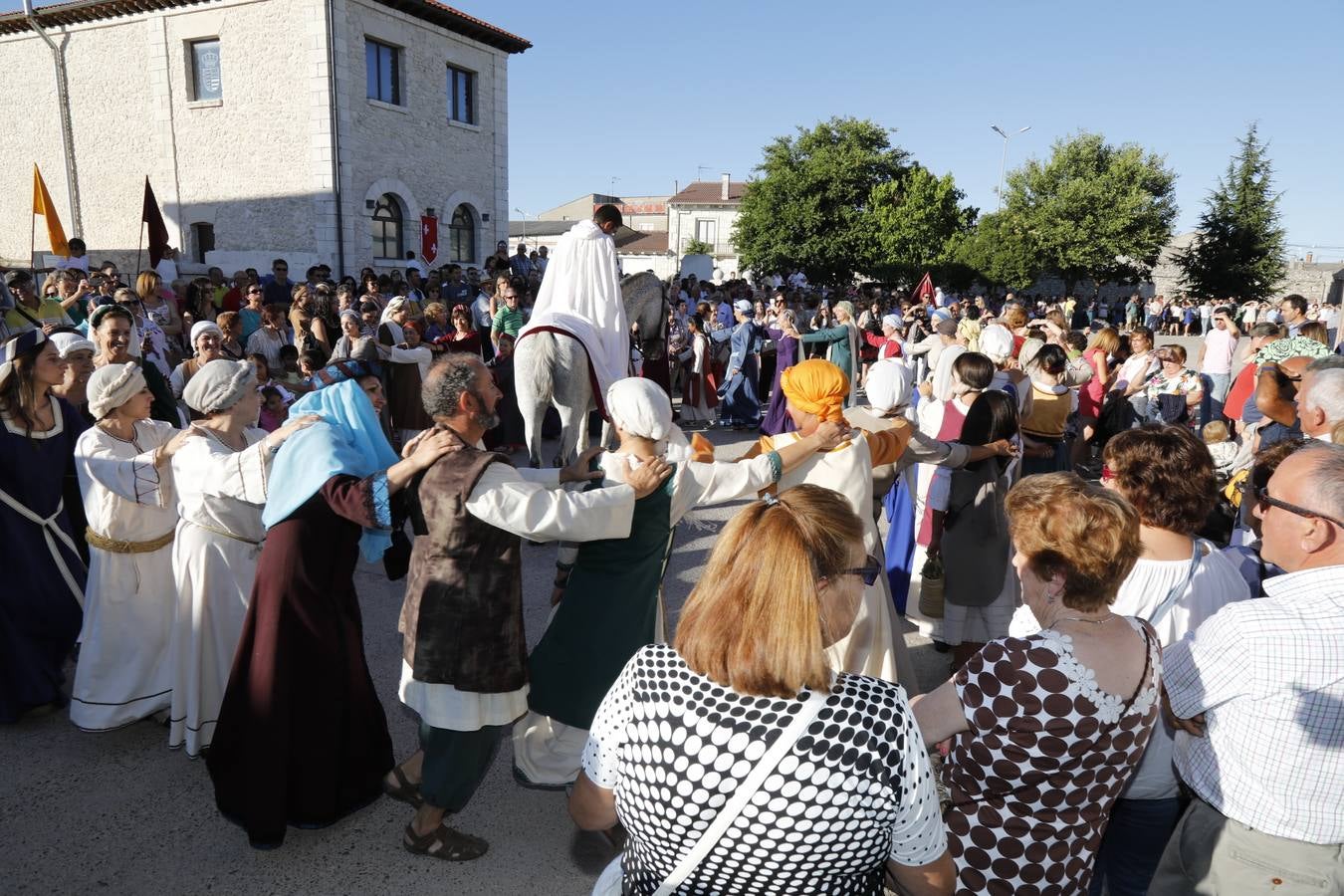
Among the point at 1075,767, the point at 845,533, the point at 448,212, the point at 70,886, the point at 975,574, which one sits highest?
the point at 448,212

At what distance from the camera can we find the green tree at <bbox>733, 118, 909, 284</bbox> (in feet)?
121

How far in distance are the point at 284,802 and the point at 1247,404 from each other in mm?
6030

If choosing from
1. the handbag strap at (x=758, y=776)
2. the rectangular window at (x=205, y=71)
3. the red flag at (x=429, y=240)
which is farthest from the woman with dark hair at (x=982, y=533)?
the rectangular window at (x=205, y=71)

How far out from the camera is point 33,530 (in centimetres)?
417

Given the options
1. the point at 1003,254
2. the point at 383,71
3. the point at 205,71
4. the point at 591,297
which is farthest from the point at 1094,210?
the point at 591,297

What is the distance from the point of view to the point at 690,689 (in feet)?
5.06

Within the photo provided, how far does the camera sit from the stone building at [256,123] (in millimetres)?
19828

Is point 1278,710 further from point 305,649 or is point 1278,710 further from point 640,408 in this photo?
point 305,649

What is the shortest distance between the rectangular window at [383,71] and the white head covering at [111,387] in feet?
63.7

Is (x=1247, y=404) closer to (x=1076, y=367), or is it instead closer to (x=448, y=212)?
(x=1076, y=367)

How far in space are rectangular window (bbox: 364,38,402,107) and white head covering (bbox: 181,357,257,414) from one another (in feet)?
65.4

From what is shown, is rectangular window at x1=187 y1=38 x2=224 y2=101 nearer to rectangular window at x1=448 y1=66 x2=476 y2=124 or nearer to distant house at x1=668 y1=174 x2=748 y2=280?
rectangular window at x1=448 y1=66 x2=476 y2=124

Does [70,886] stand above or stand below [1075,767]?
below

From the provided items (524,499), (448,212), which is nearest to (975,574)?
(524,499)
